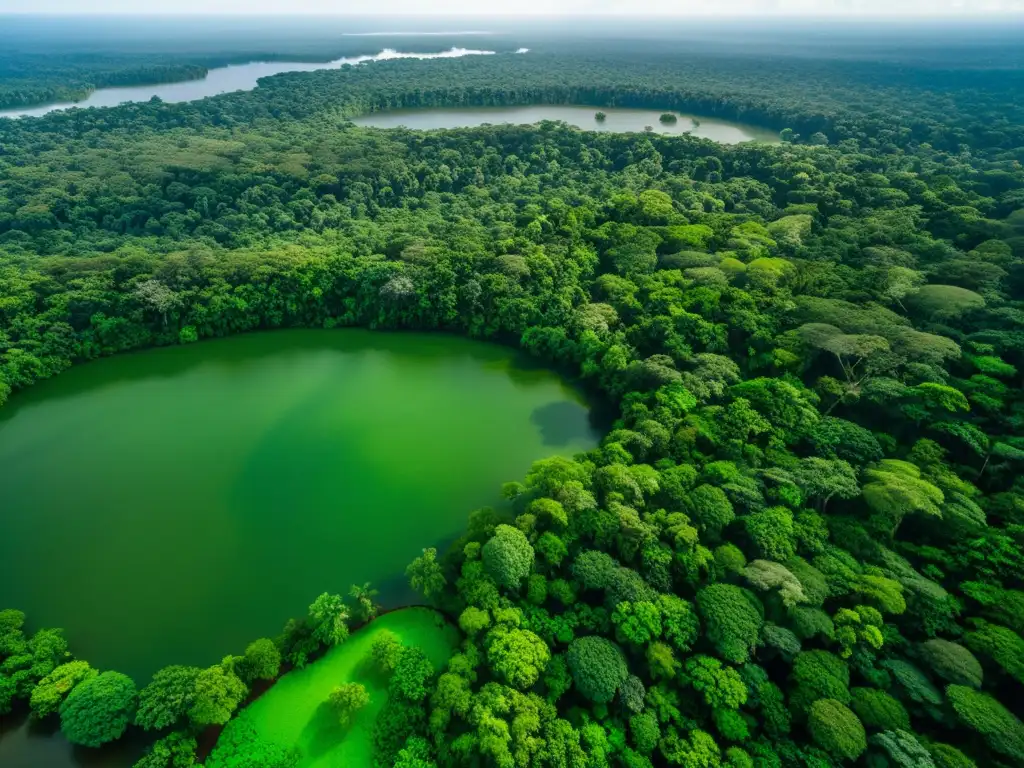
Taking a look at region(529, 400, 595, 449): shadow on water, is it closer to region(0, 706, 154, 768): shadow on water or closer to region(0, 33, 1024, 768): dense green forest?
region(0, 33, 1024, 768): dense green forest

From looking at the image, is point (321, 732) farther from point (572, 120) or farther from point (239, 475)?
point (572, 120)

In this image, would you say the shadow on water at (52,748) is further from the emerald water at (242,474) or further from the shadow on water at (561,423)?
the shadow on water at (561,423)

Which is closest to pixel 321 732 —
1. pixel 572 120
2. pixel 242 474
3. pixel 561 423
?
pixel 242 474

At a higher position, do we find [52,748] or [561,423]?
[561,423]

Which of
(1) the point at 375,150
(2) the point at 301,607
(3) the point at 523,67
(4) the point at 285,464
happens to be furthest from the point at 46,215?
(3) the point at 523,67

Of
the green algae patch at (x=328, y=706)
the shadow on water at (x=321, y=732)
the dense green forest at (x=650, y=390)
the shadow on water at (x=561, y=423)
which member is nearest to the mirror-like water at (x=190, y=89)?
the dense green forest at (x=650, y=390)

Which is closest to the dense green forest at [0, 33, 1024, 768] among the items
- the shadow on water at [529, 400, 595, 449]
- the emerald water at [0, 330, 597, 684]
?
the emerald water at [0, 330, 597, 684]
